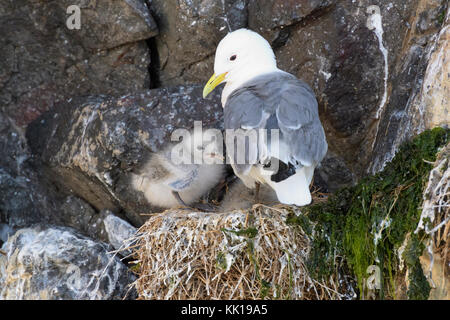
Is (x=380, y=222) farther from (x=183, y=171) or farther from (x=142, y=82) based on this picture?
(x=142, y=82)

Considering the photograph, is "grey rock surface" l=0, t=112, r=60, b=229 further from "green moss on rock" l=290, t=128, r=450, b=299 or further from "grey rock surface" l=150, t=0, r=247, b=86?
"green moss on rock" l=290, t=128, r=450, b=299

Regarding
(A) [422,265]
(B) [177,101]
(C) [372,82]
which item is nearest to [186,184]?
(B) [177,101]

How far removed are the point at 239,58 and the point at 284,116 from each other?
76cm

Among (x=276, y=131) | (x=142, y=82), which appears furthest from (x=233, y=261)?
(x=142, y=82)

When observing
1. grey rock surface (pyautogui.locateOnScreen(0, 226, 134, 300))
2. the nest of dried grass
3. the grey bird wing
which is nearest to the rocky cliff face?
grey rock surface (pyautogui.locateOnScreen(0, 226, 134, 300))

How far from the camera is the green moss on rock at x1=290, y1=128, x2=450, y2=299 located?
9.81ft

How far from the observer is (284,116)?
11.2 feet

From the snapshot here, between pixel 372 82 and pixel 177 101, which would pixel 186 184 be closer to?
pixel 177 101

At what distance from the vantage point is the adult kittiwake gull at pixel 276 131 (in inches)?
130

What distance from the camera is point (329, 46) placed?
419 centimetres

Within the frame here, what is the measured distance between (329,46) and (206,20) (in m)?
0.85

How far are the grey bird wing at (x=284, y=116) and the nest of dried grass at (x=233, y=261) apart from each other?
1.03ft

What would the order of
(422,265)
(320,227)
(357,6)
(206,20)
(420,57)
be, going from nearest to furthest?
(422,265), (320,227), (420,57), (357,6), (206,20)

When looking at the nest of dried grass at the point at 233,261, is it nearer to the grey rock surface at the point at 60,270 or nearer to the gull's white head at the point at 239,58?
the grey rock surface at the point at 60,270
